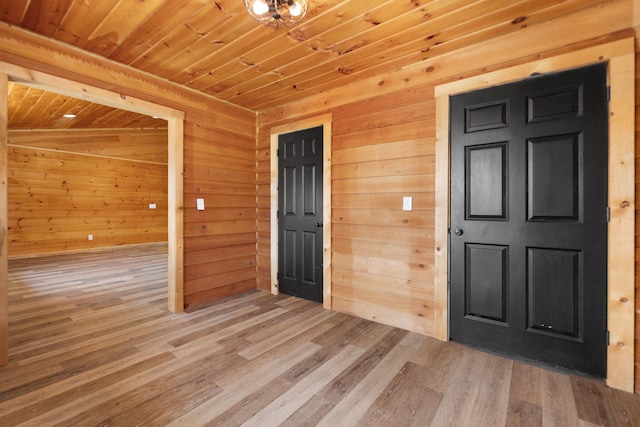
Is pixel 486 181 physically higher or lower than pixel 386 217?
higher

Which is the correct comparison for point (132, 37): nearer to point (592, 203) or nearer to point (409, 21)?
point (409, 21)

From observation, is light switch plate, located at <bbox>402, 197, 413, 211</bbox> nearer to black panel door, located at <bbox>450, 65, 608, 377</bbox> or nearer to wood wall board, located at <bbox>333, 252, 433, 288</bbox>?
black panel door, located at <bbox>450, 65, 608, 377</bbox>

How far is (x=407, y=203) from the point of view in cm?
260

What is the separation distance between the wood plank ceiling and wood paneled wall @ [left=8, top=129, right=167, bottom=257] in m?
5.48

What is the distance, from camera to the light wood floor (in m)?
1.56

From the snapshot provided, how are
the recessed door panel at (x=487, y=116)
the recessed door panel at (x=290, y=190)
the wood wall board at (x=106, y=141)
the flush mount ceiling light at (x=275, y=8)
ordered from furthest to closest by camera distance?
the wood wall board at (x=106, y=141) < the recessed door panel at (x=290, y=190) < the recessed door panel at (x=487, y=116) < the flush mount ceiling light at (x=275, y=8)

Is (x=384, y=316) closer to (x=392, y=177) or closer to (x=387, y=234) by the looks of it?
(x=387, y=234)

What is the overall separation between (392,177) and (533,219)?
1.14 meters

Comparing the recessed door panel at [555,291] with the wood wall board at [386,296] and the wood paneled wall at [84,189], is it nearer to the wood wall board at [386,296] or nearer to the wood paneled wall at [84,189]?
the wood wall board at [386,296]

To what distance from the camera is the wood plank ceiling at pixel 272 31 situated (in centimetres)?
186

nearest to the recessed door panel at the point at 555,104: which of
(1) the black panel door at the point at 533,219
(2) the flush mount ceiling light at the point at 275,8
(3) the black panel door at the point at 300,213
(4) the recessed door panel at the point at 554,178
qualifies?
(1) the black panel door at the point at 533,219

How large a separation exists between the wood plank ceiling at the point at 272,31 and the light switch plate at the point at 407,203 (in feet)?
4.02

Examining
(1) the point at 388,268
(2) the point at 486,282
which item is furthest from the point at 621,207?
(1) the point at 388,268

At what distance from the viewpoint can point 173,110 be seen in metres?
3.00
